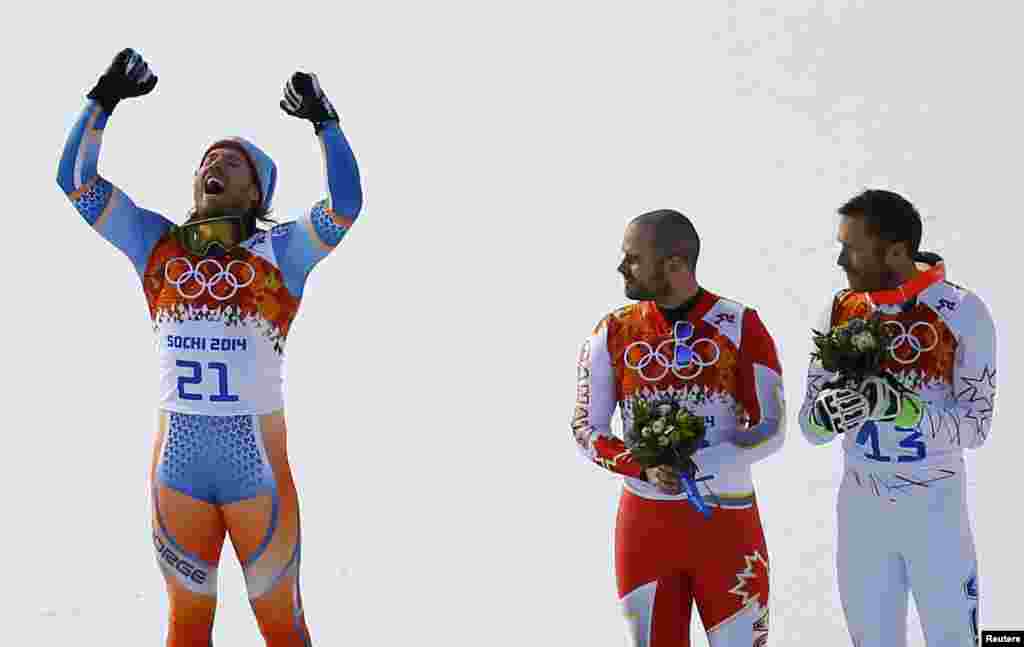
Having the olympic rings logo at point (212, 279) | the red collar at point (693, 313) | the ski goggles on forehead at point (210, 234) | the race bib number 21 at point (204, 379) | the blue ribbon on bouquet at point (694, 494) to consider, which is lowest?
the blue ribbon on bouquet at point (694, 494)

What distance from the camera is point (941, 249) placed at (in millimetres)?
9859

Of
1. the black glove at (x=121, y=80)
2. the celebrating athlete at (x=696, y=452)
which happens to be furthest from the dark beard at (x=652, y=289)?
the black glove at (x=121, y=80)

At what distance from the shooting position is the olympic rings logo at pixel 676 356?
516 centimetres

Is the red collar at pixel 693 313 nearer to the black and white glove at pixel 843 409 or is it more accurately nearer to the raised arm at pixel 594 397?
the raised arm at pixel 594 397

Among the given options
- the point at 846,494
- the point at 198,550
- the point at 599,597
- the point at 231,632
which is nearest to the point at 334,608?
the point at 231,632

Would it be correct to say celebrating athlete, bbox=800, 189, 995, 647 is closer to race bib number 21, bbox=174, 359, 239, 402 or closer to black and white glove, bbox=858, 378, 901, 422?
black and white glove, bbox=858, 378, 901, 422

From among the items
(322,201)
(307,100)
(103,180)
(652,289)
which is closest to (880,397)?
(652,289)

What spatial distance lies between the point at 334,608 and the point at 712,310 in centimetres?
326

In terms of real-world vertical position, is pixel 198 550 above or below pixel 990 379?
below

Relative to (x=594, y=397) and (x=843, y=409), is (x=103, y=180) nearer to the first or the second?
(x=594, y=397)

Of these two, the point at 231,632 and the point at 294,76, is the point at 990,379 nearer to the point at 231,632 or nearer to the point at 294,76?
the point at 294,76

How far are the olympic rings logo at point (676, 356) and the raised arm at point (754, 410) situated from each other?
115 mm

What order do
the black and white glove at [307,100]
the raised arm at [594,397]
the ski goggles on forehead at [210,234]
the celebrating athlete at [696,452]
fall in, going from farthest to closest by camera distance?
1. the ski goggles on forehead at [210,234]
2. the black and white glove at [307,100]
3. the raised arm at [594,397]
4. the celebrating athlete at [696,452]

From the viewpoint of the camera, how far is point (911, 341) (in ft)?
17.1
